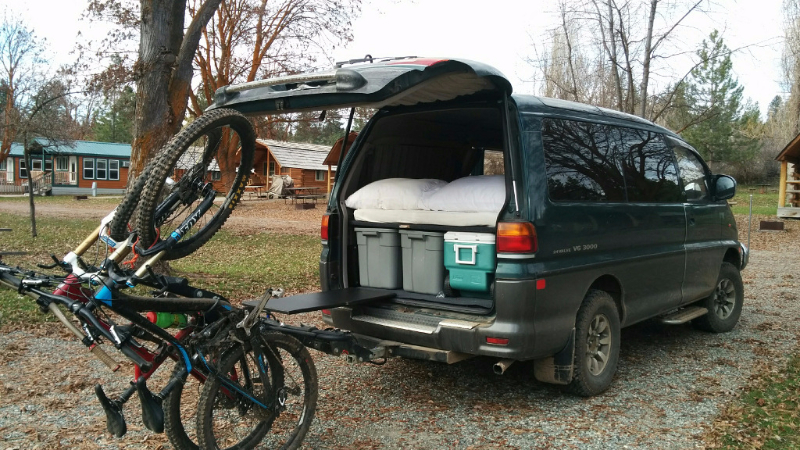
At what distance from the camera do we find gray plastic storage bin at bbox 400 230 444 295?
4934mm

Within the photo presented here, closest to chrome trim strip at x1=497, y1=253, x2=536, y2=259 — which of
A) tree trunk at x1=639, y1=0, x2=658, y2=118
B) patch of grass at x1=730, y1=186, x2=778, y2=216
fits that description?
tree trunk at x1=639, y1=0, x2=658, y2=118

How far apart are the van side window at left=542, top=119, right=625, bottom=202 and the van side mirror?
2.03m

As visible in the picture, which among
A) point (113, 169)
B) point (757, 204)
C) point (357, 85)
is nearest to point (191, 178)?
point (357, 85)

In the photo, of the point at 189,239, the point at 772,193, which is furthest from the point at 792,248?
the point at 772,193

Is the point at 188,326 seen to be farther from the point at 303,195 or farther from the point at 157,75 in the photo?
the point at 303,195

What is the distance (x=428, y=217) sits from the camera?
498cm

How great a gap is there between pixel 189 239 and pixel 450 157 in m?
3.22

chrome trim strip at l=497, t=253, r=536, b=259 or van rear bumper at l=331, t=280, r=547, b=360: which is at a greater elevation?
chrome trim strip at l=497, t=253, r=536, b=259

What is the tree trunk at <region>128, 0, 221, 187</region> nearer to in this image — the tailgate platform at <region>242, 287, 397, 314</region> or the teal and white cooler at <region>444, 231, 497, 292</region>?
the tailgate platform at <region>242, 287, 397, 314</region>

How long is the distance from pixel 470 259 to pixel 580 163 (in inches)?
46.6

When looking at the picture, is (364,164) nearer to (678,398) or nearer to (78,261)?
(78,261)

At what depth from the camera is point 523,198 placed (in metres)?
4.37

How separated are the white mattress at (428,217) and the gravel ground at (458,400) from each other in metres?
1.33

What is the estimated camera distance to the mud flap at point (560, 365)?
4684 millimetres
